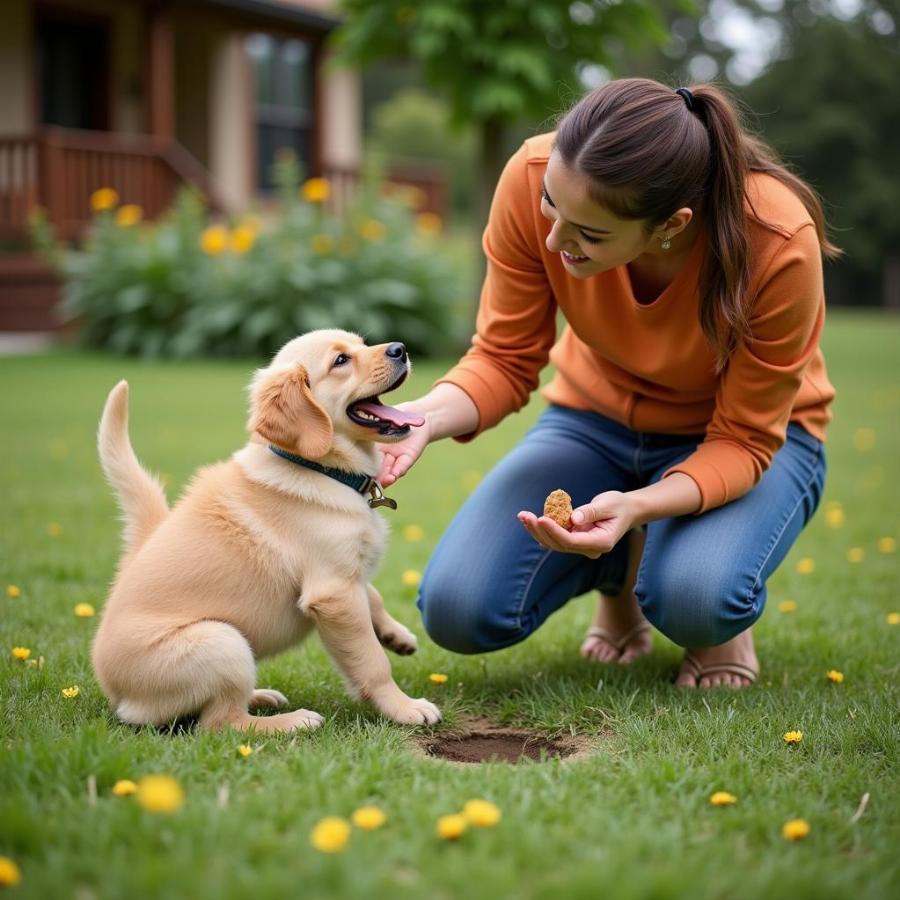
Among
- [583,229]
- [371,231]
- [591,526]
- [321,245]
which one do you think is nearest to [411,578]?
[591,526]

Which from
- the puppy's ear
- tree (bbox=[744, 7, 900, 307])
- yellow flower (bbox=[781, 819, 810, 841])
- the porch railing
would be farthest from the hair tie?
tree (bbox=[744, 7, 900, 307])

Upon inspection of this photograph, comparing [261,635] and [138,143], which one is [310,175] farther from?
[261,635]

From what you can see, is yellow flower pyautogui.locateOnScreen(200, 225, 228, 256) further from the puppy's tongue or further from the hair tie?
the hair tie

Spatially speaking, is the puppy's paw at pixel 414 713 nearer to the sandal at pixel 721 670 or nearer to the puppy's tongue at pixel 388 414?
the puppy's tongue at pixel 388 414

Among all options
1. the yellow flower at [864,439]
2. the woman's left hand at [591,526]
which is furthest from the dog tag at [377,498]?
the yellow flower at [864,439]

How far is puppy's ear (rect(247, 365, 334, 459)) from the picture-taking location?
9.49 ft

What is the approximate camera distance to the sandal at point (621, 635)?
3.72 m

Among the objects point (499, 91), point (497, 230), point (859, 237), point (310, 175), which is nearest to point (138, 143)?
point (310, 175)

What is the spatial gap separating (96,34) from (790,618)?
14021 mm

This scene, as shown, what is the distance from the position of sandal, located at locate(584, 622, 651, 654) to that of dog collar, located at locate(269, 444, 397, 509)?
1.02 metres

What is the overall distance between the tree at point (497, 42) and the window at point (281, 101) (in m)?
6.72

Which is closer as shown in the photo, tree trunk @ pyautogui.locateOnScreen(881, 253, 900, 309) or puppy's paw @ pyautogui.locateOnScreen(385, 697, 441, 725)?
puppy's paw @ pyautogui.locateOnScreen(385, 697, 441, 725)

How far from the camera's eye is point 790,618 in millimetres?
4043

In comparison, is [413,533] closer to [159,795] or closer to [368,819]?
[368,819]
